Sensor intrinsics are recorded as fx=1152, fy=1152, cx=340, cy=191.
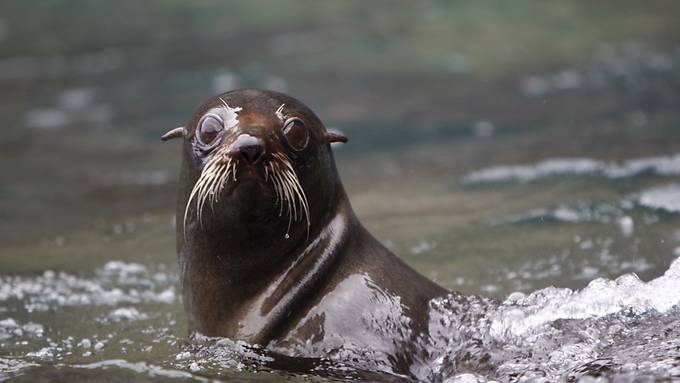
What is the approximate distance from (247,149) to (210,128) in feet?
1.20

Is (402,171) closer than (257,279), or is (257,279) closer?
(257,279)

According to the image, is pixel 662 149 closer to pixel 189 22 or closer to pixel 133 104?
pixel 133 104

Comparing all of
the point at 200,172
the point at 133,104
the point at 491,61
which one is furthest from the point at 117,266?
the point at 491,61

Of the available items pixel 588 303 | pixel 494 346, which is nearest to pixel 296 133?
pixel 494 346

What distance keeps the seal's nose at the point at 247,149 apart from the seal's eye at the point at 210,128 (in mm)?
262

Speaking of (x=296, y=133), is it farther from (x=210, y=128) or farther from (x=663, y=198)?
(x=663, y=198)

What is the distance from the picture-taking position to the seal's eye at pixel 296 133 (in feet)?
15.9

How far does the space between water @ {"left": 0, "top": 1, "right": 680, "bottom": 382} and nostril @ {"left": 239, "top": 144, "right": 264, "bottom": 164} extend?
2.78ft

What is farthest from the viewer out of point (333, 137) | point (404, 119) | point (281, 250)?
point (404, 119)

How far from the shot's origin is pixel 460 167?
956cm

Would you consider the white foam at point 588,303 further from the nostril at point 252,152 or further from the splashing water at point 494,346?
the nostril at point 252,152

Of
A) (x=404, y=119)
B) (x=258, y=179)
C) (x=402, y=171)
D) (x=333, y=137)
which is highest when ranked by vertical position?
(x=404, y=119)

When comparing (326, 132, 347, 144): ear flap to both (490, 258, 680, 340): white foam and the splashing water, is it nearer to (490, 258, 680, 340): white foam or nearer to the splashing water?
the splashing water

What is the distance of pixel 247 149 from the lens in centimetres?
455
